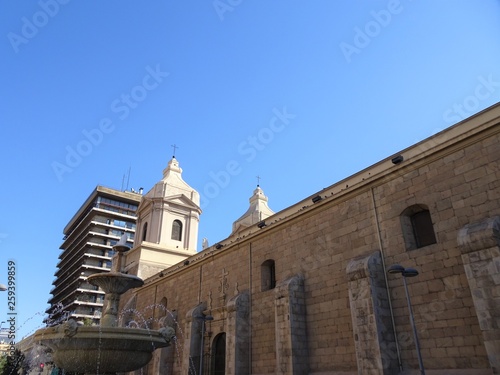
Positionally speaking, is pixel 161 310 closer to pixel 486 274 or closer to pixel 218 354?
pixel 218 354

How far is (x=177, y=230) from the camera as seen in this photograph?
1245 inches

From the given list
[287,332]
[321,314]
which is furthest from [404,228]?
[287,332]

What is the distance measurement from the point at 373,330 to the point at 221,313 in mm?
9021

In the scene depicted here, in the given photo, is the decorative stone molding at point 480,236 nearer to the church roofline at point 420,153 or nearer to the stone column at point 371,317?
the church roofline at point 420,153

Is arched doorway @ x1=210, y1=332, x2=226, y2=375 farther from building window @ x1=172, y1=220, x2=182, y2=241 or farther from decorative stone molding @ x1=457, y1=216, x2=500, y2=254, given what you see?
building window @ x1=172, y1=220, x2=182, y2=241

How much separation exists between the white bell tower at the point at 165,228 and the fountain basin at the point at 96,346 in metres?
20.3

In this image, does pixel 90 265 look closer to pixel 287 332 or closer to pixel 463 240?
pixel 287 332

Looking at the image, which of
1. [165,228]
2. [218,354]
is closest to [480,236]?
[218,354]

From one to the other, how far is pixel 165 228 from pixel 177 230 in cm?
125

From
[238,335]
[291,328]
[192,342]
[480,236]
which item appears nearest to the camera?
[480,236]

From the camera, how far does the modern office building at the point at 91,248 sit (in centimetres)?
5538

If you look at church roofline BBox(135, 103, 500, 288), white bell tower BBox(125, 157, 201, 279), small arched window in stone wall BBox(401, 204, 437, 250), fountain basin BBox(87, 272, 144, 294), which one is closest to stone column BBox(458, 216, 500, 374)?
small arched window in stone wall BBox(401, 204, 437, 250)

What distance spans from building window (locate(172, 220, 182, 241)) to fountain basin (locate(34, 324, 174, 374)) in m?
21.9

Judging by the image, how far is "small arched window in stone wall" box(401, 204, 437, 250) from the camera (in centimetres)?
1160
